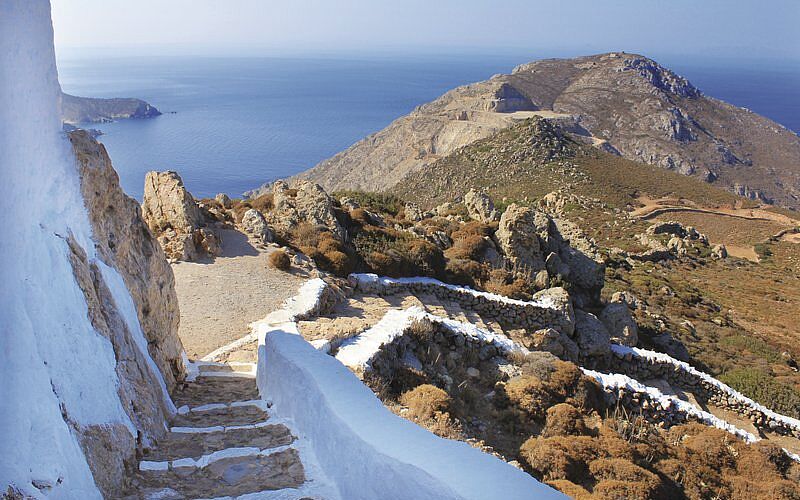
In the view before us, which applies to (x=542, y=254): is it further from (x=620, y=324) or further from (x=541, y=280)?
(x=620, y=324)

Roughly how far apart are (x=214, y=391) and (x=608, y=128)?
115567mm

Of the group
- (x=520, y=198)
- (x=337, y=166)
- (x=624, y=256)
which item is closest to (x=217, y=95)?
(x=337, y=166)

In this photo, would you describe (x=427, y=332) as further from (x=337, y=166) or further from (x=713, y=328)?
(x=337, y=166)

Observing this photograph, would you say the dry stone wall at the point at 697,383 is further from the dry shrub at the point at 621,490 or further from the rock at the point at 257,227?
the rock at the point at 257,227

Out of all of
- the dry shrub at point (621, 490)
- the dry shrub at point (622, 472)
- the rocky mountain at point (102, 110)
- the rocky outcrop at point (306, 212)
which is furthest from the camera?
the rocky mountain at point (102, 110)

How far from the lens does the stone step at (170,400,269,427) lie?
20.4ft

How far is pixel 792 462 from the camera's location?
10008mm

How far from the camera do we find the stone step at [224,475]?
434 centimetres

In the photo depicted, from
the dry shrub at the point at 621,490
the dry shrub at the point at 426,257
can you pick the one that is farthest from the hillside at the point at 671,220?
the dry shrub at the point at 621,490

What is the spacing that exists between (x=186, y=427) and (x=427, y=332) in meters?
6.18

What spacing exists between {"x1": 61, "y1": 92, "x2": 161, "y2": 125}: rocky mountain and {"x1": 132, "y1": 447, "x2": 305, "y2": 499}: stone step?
128655 millimetres

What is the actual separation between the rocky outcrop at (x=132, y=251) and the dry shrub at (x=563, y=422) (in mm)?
6008

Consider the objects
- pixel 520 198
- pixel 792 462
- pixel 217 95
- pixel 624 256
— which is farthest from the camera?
pixel 217 95

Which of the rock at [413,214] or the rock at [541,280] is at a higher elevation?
the rock at [413,214]
